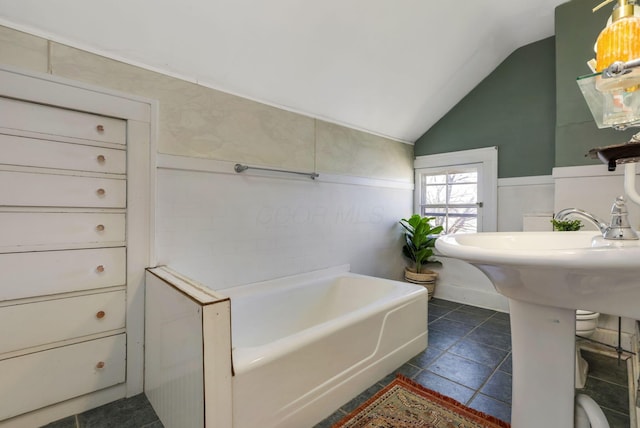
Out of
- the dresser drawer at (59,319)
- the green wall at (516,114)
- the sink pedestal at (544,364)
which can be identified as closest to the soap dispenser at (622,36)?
the sink pedestal at (544,364)

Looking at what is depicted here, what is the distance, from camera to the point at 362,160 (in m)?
3.07

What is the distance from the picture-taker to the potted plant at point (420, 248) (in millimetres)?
3262

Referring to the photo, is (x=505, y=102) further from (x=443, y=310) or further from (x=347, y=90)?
(x=443, y=310)

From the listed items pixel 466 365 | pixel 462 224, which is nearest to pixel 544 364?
pixel 466 365

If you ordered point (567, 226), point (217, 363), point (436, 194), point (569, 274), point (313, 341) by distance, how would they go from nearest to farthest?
point (569, 274) < point (217, 363) < point (313, 341) < point (567, 226) < point (436, 194)

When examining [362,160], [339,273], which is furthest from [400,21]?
[339,273]

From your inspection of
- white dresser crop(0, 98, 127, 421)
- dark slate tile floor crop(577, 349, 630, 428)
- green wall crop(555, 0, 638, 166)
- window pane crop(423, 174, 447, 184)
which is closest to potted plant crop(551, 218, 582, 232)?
green wall crop(555, 0, 638, 166)

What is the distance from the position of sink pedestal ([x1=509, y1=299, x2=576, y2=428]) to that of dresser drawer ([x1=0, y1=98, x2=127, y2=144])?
80.3 inches

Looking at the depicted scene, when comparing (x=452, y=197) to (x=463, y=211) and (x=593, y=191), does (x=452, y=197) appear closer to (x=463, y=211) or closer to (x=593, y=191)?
(x=463, y=211)

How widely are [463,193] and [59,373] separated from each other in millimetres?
3669

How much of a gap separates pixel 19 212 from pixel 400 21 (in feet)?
8.48

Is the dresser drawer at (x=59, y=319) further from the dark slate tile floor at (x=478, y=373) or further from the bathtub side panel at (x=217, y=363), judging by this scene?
the dark slate tile floor at (x=478, y=373)

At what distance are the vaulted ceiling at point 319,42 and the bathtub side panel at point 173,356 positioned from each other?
1334mm

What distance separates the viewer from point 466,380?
1.81 m
